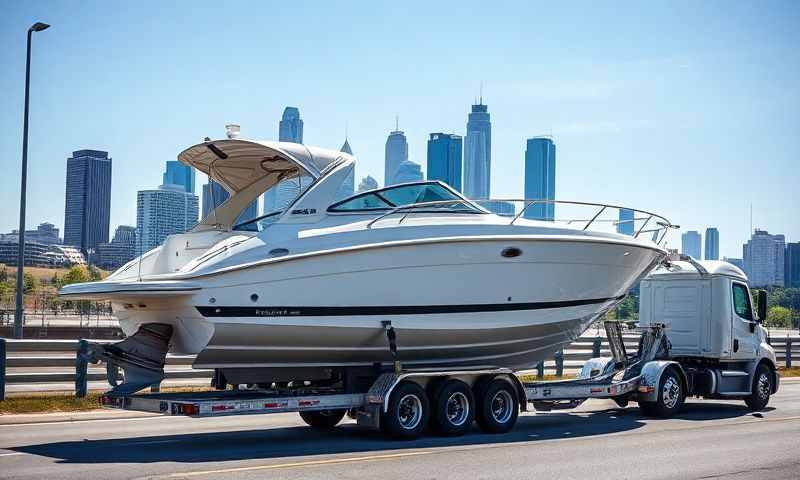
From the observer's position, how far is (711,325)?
17.5 meters

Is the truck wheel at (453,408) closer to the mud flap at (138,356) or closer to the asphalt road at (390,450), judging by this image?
the asphalt road at (390,450)

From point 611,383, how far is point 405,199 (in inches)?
191

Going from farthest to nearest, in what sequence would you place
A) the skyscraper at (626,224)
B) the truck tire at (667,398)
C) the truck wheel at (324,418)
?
the skyscraper at (626,224) < the truck tire at (667,398) < the truck wheel at (324,418)

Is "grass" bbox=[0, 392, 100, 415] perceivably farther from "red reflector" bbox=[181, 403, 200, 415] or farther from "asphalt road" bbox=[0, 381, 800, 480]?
"red reflector" bbox=[181, 403, 200, 415]

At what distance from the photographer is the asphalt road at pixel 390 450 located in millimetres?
9789

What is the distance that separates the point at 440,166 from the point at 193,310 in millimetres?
51707

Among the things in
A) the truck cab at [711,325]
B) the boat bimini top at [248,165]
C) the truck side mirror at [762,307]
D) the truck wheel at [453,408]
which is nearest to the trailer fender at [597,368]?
the truck cab at [711,325]

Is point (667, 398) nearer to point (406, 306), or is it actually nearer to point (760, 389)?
point (760, 389)

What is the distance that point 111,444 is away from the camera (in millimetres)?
11719

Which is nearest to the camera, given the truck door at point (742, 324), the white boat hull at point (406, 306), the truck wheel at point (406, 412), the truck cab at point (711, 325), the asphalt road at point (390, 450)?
the asphalt road at point (390, 450)

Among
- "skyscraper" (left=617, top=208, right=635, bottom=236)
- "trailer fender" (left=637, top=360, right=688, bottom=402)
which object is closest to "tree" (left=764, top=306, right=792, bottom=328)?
"skyscraper" (left=617, top=208, right=635, bottom=236)

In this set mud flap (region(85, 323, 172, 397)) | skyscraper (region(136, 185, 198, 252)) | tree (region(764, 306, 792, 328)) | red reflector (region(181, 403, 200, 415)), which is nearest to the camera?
red reflector (region(181, 403, 200, 415))

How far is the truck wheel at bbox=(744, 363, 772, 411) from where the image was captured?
17.8 meters

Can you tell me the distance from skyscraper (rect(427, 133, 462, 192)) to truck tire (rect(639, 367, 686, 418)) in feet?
120
